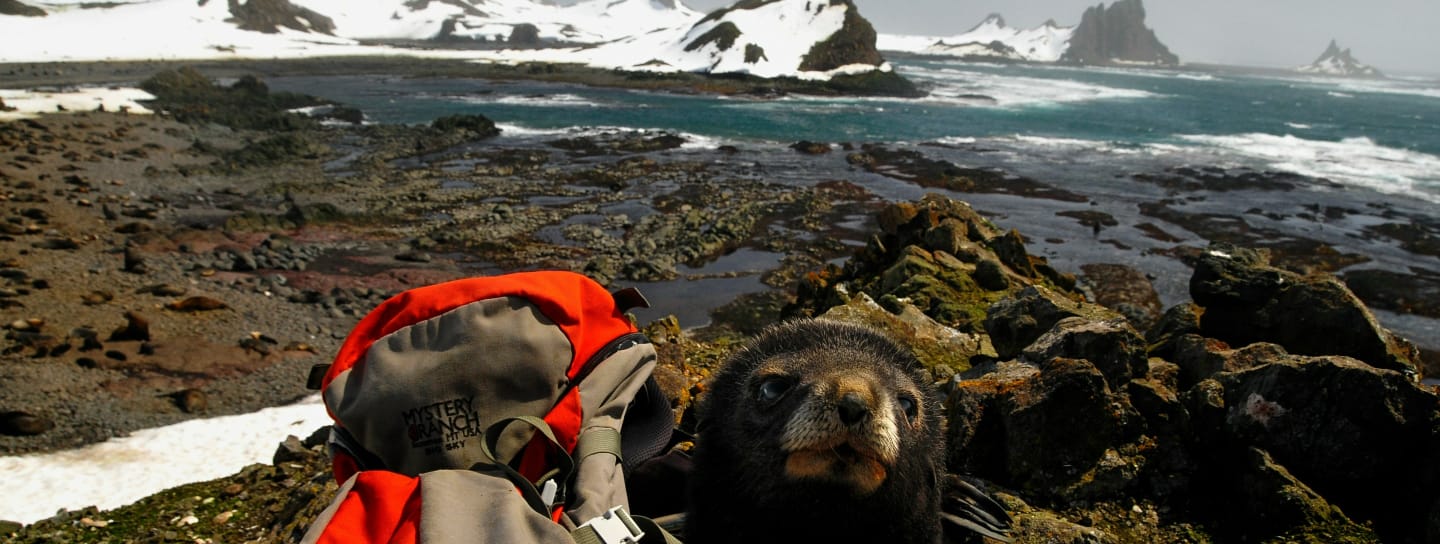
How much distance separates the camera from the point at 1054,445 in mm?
4027

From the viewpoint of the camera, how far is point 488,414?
2.73m

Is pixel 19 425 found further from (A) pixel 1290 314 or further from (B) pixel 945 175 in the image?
(B) pixel 945 175

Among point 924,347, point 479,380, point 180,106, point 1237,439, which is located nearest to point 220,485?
point 479,380

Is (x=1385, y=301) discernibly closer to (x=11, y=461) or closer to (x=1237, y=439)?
(x=1237, y=439)

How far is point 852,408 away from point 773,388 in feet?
1.73

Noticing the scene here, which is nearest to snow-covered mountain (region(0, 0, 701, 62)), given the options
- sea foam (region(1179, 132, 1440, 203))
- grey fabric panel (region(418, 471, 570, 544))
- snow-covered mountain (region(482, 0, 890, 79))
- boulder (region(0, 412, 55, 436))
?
snow-covered mountain (region(482, 0, 890, 79))

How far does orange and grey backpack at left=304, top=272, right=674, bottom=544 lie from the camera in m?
2.30

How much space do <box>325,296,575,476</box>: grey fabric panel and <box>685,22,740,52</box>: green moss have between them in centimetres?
9054

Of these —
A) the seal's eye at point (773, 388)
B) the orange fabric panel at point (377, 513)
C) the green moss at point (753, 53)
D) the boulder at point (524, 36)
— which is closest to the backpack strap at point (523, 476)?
the orange fabric panel at point (377, 513)

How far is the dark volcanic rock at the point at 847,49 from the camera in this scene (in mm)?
87875

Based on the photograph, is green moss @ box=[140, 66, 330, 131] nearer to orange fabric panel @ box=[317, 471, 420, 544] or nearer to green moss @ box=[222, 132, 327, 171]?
green moss @ box=[222, 132, 327, 171]

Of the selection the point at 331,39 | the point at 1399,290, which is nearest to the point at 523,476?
the point at 1399,290

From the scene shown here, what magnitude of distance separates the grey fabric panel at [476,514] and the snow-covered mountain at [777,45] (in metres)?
84.6

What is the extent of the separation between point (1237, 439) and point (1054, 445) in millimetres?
914
